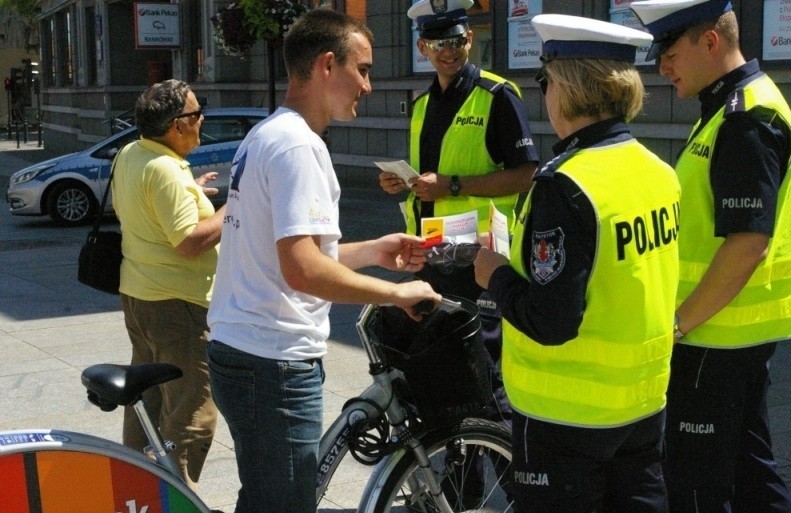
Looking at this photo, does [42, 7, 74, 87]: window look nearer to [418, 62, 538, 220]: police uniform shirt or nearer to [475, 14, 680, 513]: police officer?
[418, 62, 538, 220]: police uniform shirt

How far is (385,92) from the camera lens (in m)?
18.4

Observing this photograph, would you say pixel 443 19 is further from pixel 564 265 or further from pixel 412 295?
pixel 564 265

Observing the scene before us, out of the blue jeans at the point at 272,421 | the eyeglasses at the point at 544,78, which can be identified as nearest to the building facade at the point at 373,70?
the eyeglasses at the point at 544,78

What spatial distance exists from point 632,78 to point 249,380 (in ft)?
4.35

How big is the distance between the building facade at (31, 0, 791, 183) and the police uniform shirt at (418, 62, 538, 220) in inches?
306

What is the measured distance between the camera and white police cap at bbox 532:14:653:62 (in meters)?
2.90

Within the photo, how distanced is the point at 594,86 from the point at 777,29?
9.71 metres

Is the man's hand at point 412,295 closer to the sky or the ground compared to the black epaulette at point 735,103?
closer to the ground

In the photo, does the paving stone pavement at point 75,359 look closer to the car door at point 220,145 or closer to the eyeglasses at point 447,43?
the car door at point 220,145

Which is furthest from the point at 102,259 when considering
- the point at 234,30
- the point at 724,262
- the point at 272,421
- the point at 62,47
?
the point at 62,47

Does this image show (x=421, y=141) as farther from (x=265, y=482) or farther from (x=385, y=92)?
(x=385, y=92)

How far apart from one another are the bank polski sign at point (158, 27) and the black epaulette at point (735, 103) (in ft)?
74.0

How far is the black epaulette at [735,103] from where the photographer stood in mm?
3430

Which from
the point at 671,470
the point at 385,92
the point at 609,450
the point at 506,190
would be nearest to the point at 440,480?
the point at 671,470
